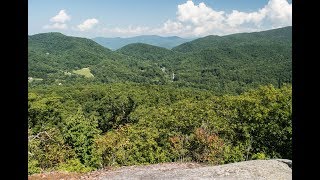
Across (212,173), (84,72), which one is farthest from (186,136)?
(84,72)

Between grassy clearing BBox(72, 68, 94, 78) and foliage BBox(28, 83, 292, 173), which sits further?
grassy clearing BBox(72, 68, 94, 78)

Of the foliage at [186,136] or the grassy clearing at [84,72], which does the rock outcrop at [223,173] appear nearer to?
the foliage at [186,136]

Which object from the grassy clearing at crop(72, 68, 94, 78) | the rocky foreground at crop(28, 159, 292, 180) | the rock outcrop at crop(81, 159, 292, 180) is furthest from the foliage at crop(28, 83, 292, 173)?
the grassy clearing at crop(72, 68, 94, 78)

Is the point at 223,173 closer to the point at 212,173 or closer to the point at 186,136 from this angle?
the point at 212,173

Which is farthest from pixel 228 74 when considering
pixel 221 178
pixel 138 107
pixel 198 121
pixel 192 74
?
pixel 221 178

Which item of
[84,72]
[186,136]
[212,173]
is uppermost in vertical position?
[84,72]

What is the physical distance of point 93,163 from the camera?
92.5 ft

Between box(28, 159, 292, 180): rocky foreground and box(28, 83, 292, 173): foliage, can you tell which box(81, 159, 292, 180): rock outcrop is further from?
box(28, 83, 292, 173): foliage

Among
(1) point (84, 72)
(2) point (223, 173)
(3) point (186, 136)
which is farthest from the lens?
(1) point (84, 72)

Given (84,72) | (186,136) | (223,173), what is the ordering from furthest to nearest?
(84,72) < (186,136) < (223,173)

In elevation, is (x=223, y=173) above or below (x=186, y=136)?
above
